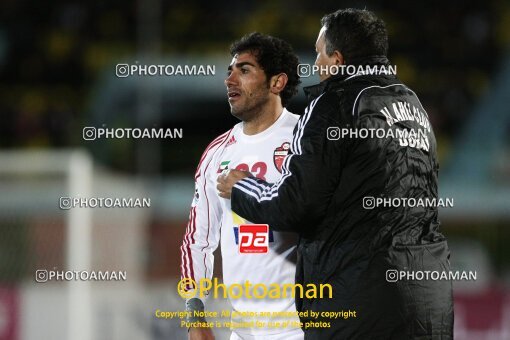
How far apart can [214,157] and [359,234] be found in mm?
616

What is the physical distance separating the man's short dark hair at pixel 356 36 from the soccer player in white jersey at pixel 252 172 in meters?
0.38

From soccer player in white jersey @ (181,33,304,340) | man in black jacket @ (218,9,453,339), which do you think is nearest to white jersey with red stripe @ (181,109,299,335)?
soccer player in white jersey @ (181,33,304,340)

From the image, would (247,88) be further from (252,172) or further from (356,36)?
(356,36)

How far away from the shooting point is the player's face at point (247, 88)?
7.39ft

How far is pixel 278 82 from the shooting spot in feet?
7.54

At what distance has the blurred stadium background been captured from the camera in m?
4.20

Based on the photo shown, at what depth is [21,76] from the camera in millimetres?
→ 7152

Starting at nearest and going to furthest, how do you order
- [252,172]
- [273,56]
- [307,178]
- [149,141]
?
[307,178] < [252,172] < [273,56] < [149,141]

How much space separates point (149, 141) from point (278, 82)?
2.22m

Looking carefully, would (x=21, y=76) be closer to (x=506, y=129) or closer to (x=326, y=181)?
(x=506, y=129)

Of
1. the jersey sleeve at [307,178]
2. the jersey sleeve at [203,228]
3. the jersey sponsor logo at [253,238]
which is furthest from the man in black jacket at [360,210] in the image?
the jersey sleeve at [203,228]

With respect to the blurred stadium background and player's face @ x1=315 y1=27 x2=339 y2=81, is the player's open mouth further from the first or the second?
player's face @ x1=315 y1=27 x2=339 y2=81

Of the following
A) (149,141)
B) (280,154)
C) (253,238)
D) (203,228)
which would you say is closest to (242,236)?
(253,238)

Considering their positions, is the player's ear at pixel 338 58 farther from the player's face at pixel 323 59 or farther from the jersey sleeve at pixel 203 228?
the jersey sleeve at pixel 203 228
